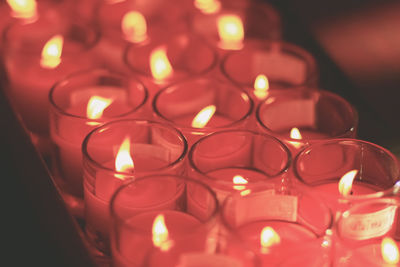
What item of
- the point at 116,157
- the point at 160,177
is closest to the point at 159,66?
the point at 116,157

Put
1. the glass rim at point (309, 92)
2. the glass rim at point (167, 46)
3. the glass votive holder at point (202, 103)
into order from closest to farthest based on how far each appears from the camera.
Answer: the glass rim at point (309, 92) → the glass votive holder at point (202, 103) → the glass rim at point (167, 46)

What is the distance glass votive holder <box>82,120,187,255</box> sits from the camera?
36.7 inches

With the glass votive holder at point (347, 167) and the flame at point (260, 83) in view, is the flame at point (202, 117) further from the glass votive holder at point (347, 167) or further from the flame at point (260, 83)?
the glass votive holder at point (347, 167)

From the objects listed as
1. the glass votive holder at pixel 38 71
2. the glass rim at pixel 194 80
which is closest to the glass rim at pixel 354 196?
the glass rim at pixel 194 80

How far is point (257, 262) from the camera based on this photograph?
0.72 m

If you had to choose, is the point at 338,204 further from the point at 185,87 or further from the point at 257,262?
the point at 185,87

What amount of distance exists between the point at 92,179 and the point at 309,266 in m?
0.35

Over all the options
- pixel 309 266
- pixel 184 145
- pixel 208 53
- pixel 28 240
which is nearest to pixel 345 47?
pixel 208 53

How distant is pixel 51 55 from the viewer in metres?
1.31

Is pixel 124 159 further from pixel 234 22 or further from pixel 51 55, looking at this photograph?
pixel 234 22

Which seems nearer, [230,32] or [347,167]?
[347,167]

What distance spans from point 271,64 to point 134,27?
0.36m

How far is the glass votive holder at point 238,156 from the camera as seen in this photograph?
942 mm

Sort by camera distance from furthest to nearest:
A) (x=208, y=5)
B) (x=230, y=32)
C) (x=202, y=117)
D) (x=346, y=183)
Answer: (x=208, y=5)
(x=230, y=32)
(x=202, y=117)
(x=346, y=183)
